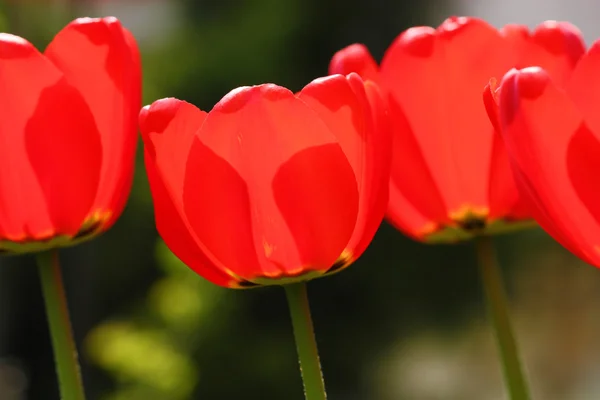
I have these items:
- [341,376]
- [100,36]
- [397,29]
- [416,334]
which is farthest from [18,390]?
[100,36]

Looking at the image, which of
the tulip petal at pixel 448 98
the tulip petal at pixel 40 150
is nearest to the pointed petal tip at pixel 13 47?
the tulip petal at pixel 40 150

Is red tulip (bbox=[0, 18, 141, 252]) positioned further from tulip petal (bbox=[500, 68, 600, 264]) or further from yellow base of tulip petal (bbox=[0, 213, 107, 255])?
tulip petal (bbox=[500, 68, 600, 264])

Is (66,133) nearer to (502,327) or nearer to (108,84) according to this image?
(108,84)

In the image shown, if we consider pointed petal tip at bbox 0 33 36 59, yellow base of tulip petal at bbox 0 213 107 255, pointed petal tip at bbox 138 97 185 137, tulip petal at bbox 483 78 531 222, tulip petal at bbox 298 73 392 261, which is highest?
pointed petal tip at bbox 0 33 36 59

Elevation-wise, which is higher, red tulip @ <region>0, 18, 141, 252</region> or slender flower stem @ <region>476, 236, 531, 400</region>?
red tulip @ <region>0, 18, 141, 252</region>

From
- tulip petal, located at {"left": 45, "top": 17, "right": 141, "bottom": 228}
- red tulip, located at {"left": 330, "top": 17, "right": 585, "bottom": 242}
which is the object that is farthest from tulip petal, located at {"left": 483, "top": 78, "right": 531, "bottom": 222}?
tulip petal, located at {"left": 45, "top": 17, "right": 141, "bottom": 228}
